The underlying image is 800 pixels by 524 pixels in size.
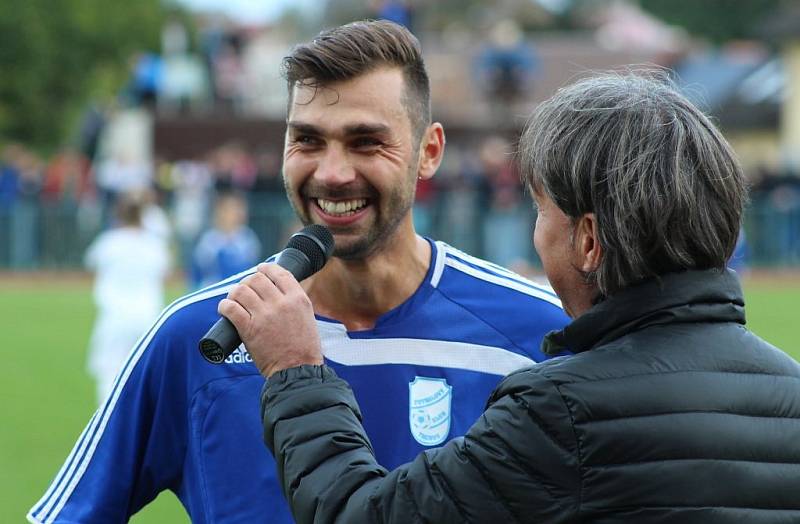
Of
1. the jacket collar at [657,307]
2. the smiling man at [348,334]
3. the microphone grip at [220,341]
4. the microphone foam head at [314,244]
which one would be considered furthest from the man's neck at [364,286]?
the jacket collar at [657,307]

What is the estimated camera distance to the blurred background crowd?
2322 centimetres

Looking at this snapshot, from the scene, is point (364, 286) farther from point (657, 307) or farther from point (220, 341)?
point (657, 307)

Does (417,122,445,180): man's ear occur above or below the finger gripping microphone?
above

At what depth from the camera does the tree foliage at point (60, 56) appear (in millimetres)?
47062

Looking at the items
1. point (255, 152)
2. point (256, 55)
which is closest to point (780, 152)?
point (255, 152)

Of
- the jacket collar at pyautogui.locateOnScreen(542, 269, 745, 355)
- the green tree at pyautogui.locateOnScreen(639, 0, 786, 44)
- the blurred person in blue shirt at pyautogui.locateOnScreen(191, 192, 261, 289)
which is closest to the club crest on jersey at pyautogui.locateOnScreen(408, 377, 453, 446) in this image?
the jacket collar at pyautogui.locateOnScreen(542, 269, 745, 355)

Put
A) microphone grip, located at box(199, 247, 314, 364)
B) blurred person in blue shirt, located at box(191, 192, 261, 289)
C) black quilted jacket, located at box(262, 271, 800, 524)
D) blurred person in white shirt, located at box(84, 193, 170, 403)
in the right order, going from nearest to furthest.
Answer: black quilted jacket, located at box(262, 271, 800, 524), microphone grip, located at box(199, 247, 314, 364), blurred person in white shirt, located at box(84, 193, 170, 403), blurred person in blue shirt, located at box(191, 192, 261, 289)

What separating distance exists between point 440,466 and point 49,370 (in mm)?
12346

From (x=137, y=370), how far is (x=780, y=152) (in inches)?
1608

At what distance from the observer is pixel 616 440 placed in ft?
8.00

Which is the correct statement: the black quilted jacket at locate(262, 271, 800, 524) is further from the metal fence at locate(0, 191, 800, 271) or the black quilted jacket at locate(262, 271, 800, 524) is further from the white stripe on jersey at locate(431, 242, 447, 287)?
the metal fence at locate(0, 191, 800, 271)

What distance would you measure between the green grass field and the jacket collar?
18.8ft

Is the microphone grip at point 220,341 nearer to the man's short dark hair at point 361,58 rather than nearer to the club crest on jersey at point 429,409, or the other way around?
the club crest on jersey at point 429,409

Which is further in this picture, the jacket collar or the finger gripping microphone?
the finger gripping microphone
